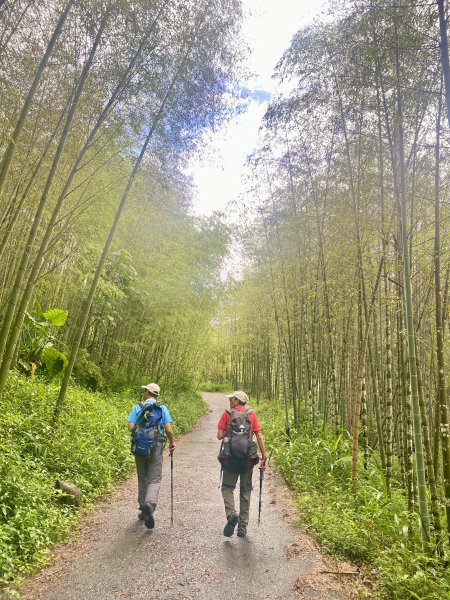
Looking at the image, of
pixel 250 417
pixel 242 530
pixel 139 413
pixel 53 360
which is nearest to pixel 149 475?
pixel 139 413

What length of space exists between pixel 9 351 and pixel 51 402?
2742 mm

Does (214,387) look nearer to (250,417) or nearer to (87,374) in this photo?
(87,374)

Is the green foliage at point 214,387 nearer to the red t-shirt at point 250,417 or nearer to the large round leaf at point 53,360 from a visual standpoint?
the large round leaf at point 53,360

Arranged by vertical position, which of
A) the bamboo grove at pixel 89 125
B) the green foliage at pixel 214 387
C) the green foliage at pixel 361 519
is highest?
the bamboo grove at pixel 89 125

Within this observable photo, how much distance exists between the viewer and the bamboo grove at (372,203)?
127 inches

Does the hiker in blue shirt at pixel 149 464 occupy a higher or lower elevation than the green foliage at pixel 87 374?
lower

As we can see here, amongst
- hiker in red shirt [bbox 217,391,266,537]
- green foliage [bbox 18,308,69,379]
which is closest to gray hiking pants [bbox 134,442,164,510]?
hiker in red shirt [bbox 217,391,266,537]

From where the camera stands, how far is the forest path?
2.86 metres

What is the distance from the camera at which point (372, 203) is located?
5414 mm

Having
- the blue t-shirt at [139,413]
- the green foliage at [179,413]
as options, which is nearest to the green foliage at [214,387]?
the green foliage at [179,413]

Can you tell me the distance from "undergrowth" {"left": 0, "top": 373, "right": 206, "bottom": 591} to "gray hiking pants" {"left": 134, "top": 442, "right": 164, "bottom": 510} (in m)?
0.71

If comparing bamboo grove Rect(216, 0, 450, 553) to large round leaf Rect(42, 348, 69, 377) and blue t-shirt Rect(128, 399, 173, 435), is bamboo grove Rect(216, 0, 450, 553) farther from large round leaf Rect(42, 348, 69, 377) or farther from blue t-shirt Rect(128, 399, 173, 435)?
large round leaf Rect(42, 348, 69, 377)

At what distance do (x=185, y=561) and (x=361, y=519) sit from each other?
180 cm

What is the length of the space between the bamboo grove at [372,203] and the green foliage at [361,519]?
0.21m
